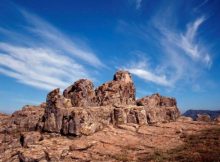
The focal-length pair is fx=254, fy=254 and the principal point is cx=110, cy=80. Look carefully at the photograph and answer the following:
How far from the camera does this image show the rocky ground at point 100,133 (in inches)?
1506

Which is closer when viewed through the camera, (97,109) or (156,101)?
(97,109)

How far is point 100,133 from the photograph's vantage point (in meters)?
48.3

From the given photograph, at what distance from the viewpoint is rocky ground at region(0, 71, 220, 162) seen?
38250 mm

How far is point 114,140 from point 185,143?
12.1 metres

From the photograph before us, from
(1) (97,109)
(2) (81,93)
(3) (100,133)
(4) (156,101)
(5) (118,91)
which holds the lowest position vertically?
(3) (100,133)

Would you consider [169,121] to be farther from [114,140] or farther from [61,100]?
[61,100]

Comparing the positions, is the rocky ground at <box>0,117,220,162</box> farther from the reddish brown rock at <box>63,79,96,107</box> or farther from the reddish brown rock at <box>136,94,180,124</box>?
the reddish brown rock at <box>63,79,96,107</box>

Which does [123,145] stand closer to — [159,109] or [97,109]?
[97,109]

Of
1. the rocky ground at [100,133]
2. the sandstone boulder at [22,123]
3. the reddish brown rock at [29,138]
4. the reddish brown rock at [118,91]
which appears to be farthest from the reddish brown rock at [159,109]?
the sandstone boulder at [22,123]

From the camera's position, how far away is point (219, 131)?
4731 cm

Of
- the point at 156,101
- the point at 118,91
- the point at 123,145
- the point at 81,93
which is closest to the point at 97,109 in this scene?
the point at 81,93

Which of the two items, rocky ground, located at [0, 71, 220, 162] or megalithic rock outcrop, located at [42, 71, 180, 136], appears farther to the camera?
megalithic rock outcrop, located at [42, 71, 180, 136]

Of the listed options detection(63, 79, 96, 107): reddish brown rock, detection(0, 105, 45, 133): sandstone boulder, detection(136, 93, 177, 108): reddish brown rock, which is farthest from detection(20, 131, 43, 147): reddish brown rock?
detection(136, 93, 177, 108): reddish brown rock

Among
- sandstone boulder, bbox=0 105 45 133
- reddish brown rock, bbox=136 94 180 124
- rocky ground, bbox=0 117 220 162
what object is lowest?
rocky ground, bbox=0 117 220 162
